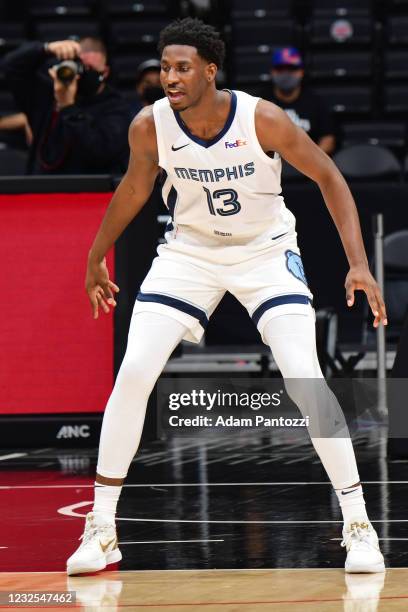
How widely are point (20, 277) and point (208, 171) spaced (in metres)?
3.18

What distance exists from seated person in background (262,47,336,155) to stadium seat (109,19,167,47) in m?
3.25

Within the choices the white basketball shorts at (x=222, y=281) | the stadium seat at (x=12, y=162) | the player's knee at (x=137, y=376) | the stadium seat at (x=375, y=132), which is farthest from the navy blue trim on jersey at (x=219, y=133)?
the stadium seat at (x=375, y=132)

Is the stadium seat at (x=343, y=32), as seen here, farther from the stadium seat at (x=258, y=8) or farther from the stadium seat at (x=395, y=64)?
the stadium seat at (x=258, y=8)

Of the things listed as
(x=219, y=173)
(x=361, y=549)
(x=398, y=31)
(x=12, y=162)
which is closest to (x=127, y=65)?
(x=398, y=31)

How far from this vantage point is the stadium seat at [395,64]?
45.7 ft

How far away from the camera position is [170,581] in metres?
4.16

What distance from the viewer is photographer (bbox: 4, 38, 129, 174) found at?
7766 mm

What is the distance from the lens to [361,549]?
14.0ft

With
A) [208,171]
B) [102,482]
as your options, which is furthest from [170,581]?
[208,171]

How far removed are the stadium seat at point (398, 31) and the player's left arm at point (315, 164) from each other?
10113mm

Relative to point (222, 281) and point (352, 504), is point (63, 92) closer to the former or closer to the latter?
point (222, 281)

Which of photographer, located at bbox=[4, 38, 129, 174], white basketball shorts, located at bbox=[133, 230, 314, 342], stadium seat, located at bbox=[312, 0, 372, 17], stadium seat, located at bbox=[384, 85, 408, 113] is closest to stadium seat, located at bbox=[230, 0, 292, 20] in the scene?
stadium seat, located at bbox=[312, 0, 372, 17]

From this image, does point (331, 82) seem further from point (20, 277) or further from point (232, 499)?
point (232, 499)

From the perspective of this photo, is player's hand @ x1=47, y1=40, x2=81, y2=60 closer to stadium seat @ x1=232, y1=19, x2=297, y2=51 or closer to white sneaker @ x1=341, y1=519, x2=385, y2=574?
white sneaker @ x1=341, y1=519, x2=385, y2=574
